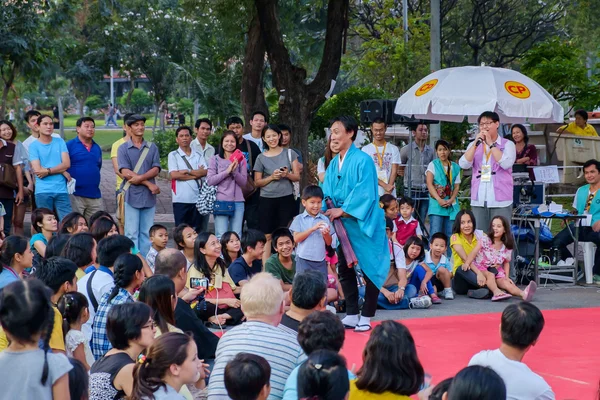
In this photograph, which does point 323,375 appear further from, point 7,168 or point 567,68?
point 567,68

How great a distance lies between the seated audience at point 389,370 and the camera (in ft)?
13.5

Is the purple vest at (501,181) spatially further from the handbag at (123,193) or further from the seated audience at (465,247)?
the handbag at (123,193)

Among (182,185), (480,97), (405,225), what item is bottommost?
(405,225)

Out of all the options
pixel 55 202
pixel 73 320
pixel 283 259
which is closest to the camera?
pixel 73 320

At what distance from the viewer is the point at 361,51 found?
30.1 metres

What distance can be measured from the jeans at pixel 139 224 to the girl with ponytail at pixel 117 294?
4.33m

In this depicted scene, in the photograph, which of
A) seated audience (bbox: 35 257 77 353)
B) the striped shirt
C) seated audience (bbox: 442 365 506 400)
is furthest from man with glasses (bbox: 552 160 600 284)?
seated audience (bbox: 442 365 506 400)

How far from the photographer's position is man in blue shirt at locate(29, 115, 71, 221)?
10156 millimetres

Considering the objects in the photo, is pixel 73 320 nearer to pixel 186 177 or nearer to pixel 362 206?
pixel 362 206

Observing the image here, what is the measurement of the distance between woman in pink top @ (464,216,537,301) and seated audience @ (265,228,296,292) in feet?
6.82

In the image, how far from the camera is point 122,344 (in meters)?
4.69

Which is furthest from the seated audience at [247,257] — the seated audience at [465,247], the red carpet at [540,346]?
the seated audience at [465,247]

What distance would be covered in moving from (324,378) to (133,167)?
661 cm

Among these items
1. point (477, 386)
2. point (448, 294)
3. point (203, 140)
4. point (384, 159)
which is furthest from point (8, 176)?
point (477, 386)
